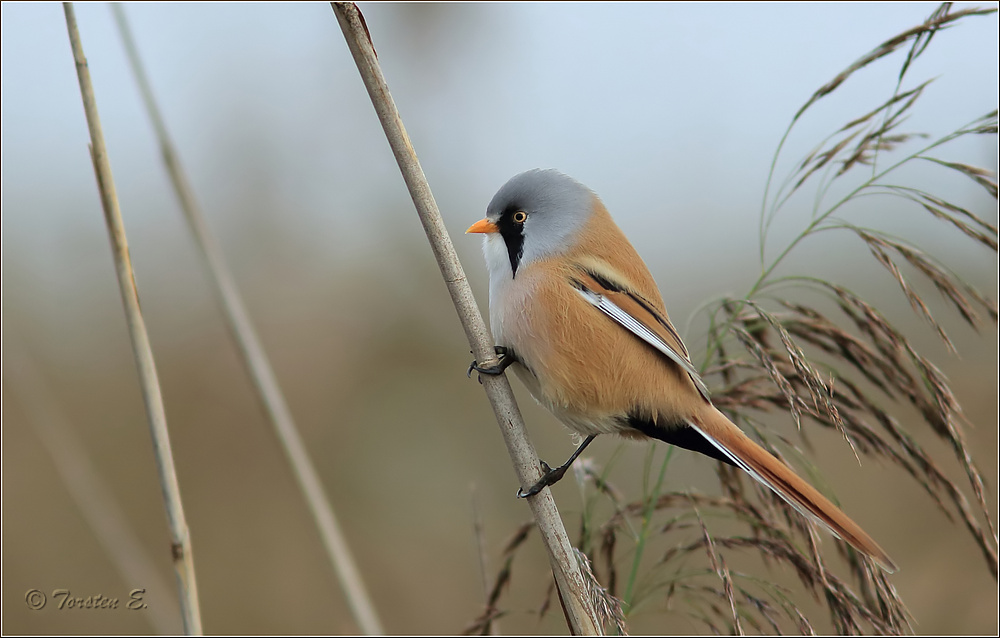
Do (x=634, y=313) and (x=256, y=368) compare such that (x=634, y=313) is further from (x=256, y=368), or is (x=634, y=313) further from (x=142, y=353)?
(x=142, y=353)

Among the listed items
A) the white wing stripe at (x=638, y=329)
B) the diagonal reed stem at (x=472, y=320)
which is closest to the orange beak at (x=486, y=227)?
the white wing stripe at (x=638, y=329)

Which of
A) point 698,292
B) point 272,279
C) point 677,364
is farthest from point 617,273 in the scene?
point 698,292

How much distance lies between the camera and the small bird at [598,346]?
1.63 m

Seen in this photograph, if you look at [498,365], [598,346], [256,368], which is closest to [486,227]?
[598,346]

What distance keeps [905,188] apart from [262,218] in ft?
10.6

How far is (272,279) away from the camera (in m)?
4.00

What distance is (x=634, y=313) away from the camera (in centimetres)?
169

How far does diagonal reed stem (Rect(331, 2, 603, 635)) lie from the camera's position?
122 centimetres

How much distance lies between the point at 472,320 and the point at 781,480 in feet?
2.23

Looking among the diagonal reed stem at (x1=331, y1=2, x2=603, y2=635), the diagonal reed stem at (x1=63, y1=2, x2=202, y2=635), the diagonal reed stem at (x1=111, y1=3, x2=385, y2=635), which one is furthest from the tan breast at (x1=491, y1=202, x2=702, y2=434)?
the diagonal reed stem at (x1=63, y1=2, x2=202, y2=635)

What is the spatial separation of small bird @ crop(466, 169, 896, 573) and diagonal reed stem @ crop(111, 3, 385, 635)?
455mm

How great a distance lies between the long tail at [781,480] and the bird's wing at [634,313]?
74 mm

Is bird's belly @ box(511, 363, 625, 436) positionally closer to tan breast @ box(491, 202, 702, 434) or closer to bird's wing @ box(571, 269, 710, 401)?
tan breast @ box(491, 202, 702, 434)

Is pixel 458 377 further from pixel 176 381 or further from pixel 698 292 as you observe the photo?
pixel 698 292
